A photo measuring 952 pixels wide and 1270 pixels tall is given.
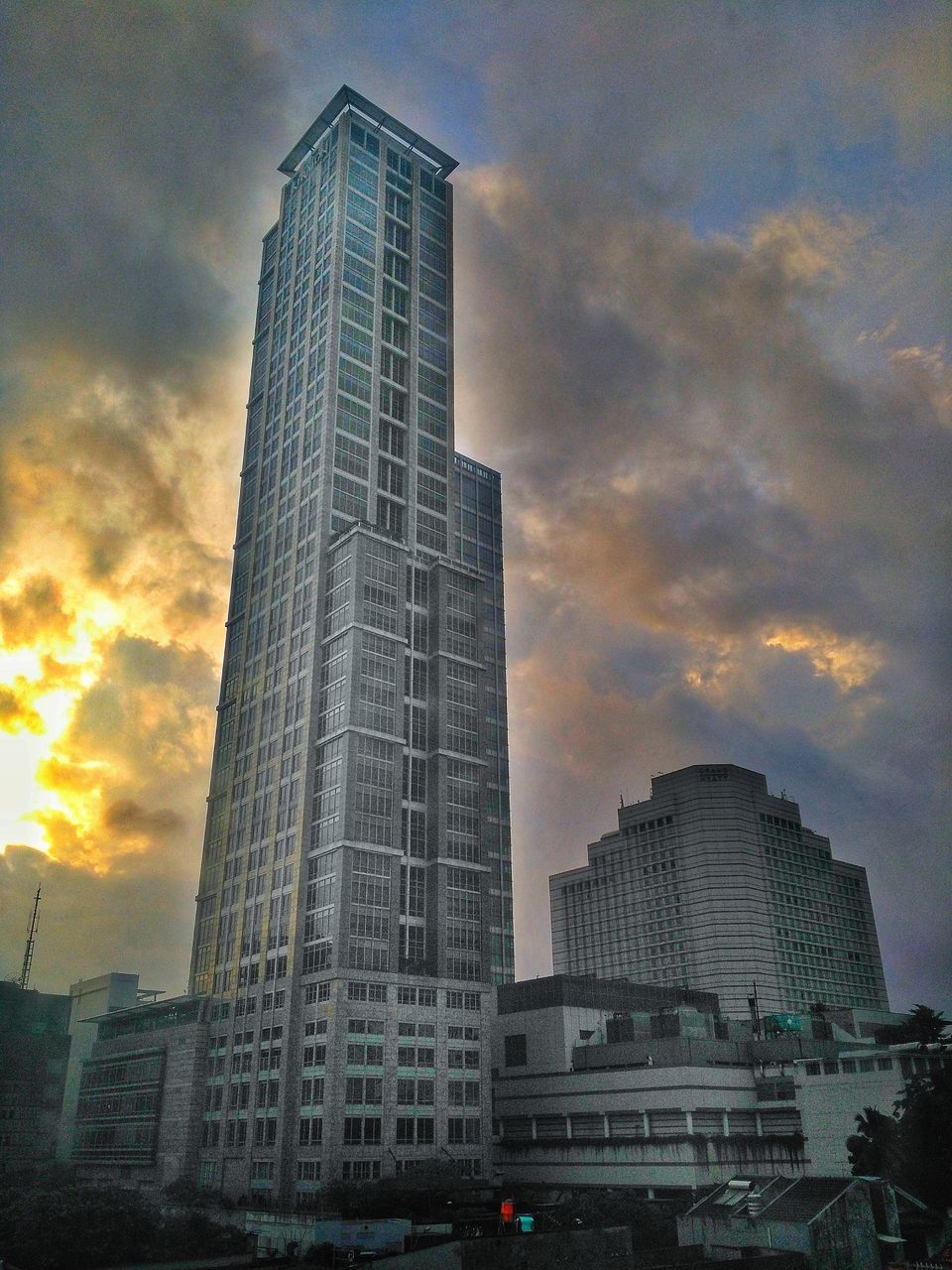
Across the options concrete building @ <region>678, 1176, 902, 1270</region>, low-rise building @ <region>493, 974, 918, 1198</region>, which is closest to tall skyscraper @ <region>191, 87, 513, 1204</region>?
low-rise building @ <region>493, 974, 918, 1198</region>

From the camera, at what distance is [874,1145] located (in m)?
108

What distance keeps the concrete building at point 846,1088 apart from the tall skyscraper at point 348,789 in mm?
47737

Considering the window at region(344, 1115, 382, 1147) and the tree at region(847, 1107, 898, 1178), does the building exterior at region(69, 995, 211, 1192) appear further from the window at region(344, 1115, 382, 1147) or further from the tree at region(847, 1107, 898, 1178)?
the tree at region(847, 1107, 898, 1178)

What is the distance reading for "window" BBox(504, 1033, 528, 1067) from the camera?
6358 inches

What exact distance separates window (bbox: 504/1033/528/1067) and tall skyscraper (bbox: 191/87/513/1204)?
11.9 metres

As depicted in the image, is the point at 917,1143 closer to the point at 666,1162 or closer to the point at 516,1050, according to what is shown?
the point at 666,1162

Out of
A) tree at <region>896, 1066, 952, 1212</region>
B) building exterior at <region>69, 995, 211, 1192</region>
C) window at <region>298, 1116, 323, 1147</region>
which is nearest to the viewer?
tree at <region>896, 1066, 952, 1212</region>

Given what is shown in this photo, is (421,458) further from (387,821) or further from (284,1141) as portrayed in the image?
(284,1141)

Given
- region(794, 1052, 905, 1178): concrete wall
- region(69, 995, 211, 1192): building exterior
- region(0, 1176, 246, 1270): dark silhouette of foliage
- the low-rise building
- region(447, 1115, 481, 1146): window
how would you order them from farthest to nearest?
1. region(69, 995, 211, 1192): building exterior
2. region(447, 1115, 481, 1146): window
3. the low-rise building
4. region(794, 1052, 905, 1178): concrete wall
5. region(0, 1176, 246, 1270): dark silhouette of foliage

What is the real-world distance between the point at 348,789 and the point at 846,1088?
79.1 m

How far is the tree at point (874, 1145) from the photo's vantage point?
10456 cm

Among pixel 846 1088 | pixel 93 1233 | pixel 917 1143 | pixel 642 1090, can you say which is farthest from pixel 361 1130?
pixel 917 1143

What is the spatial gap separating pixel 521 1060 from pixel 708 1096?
122 ft

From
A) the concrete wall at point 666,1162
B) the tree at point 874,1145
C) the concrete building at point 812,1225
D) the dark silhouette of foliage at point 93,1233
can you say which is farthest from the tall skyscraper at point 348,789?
the concrete building at point 812,1225
